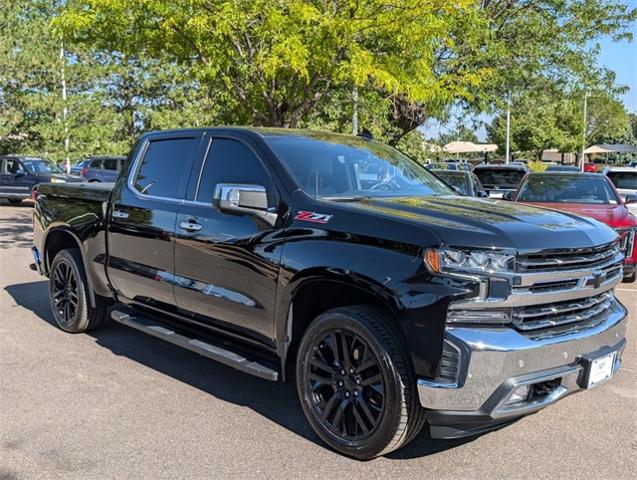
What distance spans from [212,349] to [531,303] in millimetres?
2186

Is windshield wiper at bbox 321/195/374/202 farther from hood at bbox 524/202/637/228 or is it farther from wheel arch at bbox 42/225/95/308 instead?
hood at bbox 524/202/637/228

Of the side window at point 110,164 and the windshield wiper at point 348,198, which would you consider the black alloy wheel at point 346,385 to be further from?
the side window at point 110,164

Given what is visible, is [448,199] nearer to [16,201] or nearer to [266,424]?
[266,424]

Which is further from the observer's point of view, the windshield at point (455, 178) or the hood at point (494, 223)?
the windshield at point (455, 178)

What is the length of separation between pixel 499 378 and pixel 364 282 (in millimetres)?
853

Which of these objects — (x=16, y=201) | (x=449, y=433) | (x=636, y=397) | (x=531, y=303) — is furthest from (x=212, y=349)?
(x=16, y=201)

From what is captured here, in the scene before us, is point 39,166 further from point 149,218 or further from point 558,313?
point 558,313

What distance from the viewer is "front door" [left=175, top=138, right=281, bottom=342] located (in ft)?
13.4

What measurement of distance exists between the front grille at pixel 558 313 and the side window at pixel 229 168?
185 cm

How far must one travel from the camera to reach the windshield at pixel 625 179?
560 inches

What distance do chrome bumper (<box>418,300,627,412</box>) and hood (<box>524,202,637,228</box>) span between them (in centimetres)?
559

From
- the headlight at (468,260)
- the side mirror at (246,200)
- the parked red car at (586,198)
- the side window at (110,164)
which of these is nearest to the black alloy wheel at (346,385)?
the headlight at (468,260)

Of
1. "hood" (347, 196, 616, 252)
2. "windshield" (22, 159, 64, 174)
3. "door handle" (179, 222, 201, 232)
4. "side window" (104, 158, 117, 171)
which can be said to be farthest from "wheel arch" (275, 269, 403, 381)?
"side window" (104, 158, 117, 171)

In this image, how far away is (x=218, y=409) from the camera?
14.5 ft
